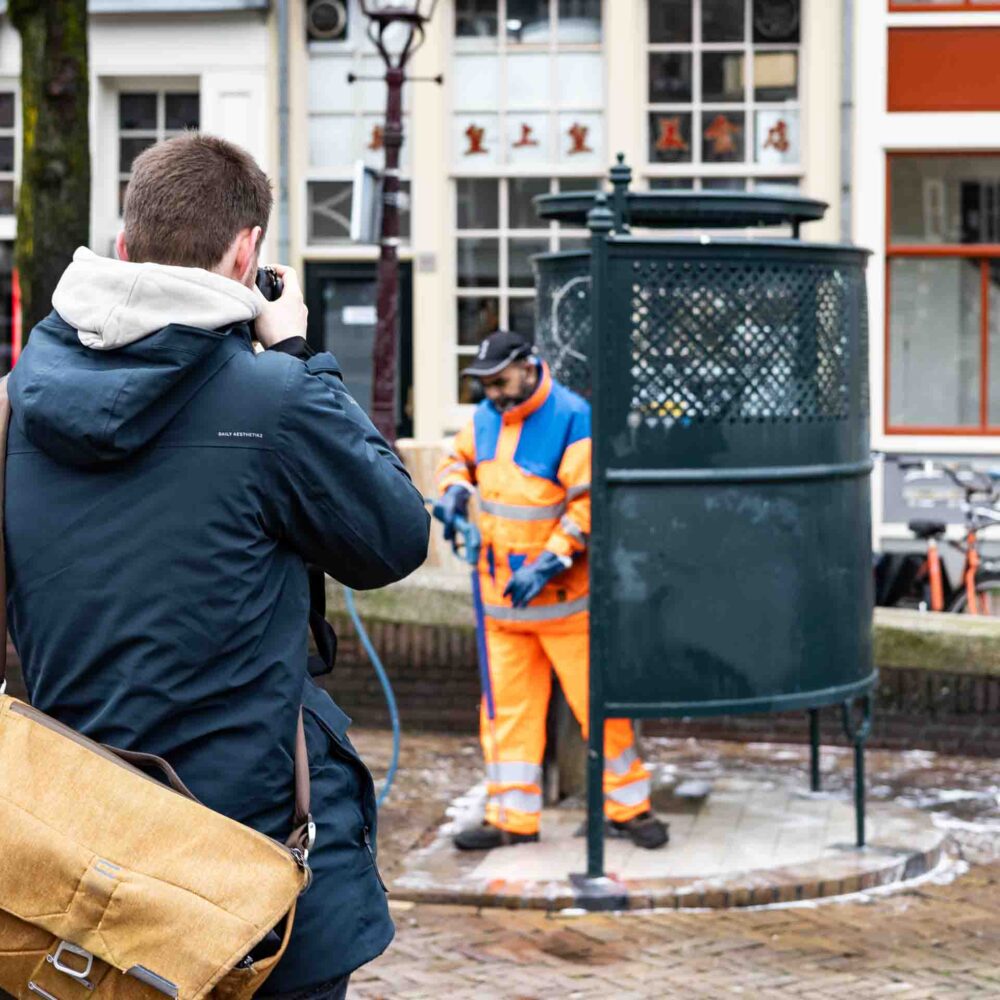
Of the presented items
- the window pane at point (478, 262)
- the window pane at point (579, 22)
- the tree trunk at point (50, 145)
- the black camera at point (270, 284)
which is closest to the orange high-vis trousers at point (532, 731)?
the tree trunk at point (50, 145)

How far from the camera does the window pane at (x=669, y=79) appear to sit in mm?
16625

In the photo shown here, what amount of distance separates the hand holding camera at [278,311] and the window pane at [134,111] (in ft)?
49.3

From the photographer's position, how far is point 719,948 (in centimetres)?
575

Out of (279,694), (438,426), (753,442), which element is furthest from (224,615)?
(438,426)

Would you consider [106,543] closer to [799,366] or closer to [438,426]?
[799,366]

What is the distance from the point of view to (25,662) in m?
2.66

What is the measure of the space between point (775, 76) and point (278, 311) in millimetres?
14523

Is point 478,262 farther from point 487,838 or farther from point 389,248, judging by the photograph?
point 487,838

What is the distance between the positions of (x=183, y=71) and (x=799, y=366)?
11.7 metres

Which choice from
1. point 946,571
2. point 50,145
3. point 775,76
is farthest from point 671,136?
point 50,145

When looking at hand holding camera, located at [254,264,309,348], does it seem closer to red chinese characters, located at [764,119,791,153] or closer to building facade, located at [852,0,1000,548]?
building facade, located at [852,0,1000,548]

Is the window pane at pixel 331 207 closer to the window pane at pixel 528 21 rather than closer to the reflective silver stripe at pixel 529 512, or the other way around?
the window pane at pixel 528 21

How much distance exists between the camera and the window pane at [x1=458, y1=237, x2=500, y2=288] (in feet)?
55.7

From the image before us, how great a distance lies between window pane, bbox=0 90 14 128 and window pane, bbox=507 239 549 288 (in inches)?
177
